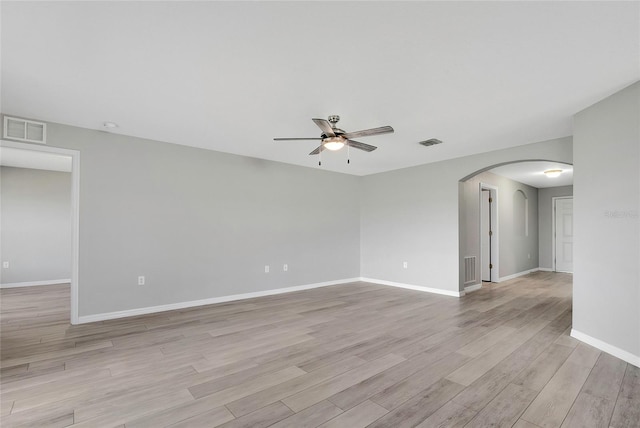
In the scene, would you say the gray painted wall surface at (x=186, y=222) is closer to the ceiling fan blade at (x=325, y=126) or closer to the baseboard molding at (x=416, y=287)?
the baseboard molding at (x=416, y=287)

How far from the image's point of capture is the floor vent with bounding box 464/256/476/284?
19.2ft

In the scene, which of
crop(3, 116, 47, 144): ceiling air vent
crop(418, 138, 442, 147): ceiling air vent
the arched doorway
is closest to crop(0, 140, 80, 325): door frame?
crop(3, 116, 47, 144): ceiling air vent

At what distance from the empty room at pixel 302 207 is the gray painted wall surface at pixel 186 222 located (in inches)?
1.2

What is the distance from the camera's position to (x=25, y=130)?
3494 millimetres

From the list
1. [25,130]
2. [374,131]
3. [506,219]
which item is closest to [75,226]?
[25,130]

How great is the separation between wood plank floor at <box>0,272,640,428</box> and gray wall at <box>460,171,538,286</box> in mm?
1999

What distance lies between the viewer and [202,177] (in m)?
4.84

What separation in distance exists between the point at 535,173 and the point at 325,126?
630 cm

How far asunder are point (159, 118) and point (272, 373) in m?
3.12

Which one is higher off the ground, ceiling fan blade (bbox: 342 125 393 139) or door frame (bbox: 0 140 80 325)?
ceiling fan blade (bbox: 342 125 393 139)

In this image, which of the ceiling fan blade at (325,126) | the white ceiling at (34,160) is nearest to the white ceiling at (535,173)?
the ceiling fan blade at (325,126)

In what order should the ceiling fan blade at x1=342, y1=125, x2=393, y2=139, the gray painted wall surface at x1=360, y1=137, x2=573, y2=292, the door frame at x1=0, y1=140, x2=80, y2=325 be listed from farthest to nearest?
the gray painted wall surface at x1=360, y1=137, x2=573, y2=292
the door frame at x1=0, y1=140, x2=80, y2=325
the ceiling fan blade at x1=342, y1=125, x2=393, y2=139

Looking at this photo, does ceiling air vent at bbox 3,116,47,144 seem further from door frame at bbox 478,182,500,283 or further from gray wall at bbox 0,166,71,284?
door frame at bbox 478,182,500,283

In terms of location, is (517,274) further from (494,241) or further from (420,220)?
(420,220)
